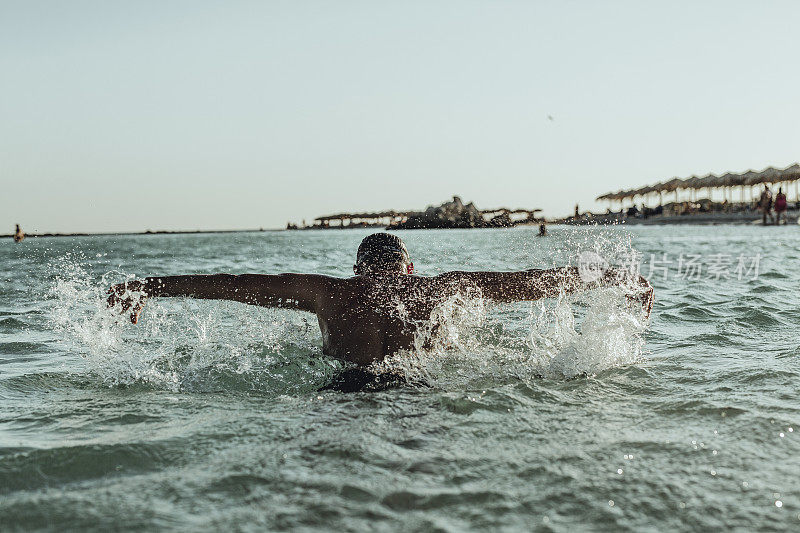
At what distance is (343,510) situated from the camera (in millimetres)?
2650

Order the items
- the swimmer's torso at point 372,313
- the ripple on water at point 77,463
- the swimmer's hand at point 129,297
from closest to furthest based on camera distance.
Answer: the ripple on water at point 77,463 < the swimmer's torso at point 372,313 < the swimmer's hand at point 129,297

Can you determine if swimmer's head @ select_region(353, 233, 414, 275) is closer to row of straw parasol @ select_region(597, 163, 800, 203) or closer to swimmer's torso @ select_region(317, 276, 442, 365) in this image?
swimmer's torso @ select_region(317, 276, 442, 365)

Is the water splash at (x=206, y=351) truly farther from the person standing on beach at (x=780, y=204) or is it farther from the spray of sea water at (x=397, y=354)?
the person standing on beach at (x=780, y=204)

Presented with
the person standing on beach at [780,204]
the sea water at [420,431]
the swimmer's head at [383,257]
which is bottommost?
Result: the sea water at [420,431]

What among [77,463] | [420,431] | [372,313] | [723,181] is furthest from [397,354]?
[723,181]

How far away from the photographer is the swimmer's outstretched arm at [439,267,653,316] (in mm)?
4574

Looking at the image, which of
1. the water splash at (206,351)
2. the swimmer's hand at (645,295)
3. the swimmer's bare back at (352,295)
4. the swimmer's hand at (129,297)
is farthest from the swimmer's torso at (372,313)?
the swimmer's hand at (645,295)

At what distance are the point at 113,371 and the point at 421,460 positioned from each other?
3.38m

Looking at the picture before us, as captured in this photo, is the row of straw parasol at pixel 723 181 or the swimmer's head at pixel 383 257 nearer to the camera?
the swimmer's head at pixel 383 257

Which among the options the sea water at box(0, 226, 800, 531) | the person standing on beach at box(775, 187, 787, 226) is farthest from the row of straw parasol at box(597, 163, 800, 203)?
the sea water at box(0, 226, 800, 531)

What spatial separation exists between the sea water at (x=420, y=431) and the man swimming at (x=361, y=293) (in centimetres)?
15

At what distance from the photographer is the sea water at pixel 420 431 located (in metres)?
2.68

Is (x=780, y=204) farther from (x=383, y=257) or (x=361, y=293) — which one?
(x=361, y=293)

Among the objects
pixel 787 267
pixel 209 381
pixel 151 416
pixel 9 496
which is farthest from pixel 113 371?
pixel 787 267
